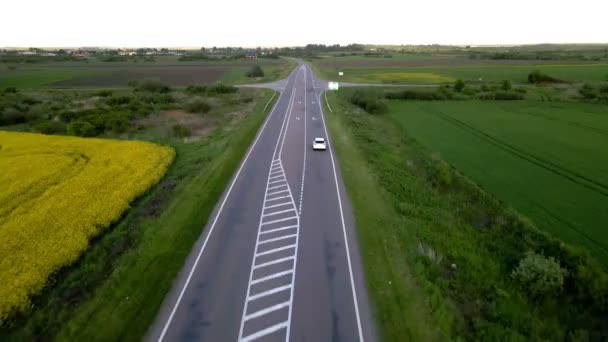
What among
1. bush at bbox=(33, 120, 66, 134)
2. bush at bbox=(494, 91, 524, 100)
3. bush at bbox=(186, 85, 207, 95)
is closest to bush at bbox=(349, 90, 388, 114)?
bush at bbox=(494, 91, 524, 100)

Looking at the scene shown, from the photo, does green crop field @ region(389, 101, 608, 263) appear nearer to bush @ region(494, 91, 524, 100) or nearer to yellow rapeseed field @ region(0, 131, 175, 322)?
bush @ region(494, 91, 524, 100)

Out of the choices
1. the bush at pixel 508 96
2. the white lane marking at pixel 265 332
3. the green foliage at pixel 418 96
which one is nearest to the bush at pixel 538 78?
the bush at pixel 508 96

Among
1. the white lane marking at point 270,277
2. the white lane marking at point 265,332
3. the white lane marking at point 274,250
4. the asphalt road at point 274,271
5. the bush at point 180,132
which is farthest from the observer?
the bush at point 180,132

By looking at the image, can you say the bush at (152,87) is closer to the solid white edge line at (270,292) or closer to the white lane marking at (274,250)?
the white lane marking at (274,250)

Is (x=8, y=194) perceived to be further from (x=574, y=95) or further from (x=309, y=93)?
(x=574, y=95)

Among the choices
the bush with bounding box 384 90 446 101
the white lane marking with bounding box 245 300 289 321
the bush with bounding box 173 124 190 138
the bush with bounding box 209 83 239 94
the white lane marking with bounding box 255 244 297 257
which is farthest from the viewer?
the bush with bounding box 209 83 239 94
